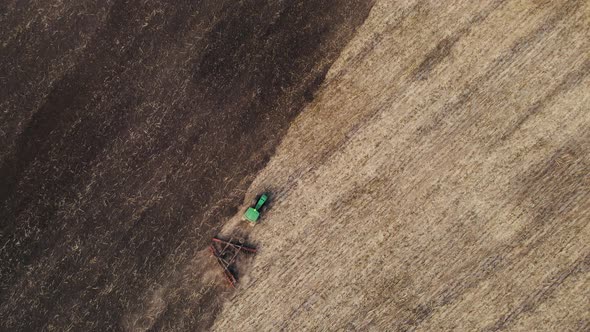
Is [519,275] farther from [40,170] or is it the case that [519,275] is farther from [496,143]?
[40,170]

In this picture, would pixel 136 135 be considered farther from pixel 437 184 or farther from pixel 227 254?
pixel 437 184

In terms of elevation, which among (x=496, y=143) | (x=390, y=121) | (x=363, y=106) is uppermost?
(x=363, y=106)

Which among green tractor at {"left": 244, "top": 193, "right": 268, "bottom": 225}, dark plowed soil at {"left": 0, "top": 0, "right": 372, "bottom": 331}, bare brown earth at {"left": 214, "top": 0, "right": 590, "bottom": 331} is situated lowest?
bare brown earth at {"left": 214, "top": 0, "right": 590, "bottom": 331}

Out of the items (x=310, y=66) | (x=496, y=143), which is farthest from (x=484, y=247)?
(x=310, y=66)

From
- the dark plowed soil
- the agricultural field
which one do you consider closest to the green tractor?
the agricultural field

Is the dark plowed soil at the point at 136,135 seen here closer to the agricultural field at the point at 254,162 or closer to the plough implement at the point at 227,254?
the agricultural field at the point at 254,162

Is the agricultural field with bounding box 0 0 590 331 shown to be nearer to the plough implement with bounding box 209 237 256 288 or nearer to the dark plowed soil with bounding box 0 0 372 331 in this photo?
the dark plowed soil with bounding box 0 0 372 331
